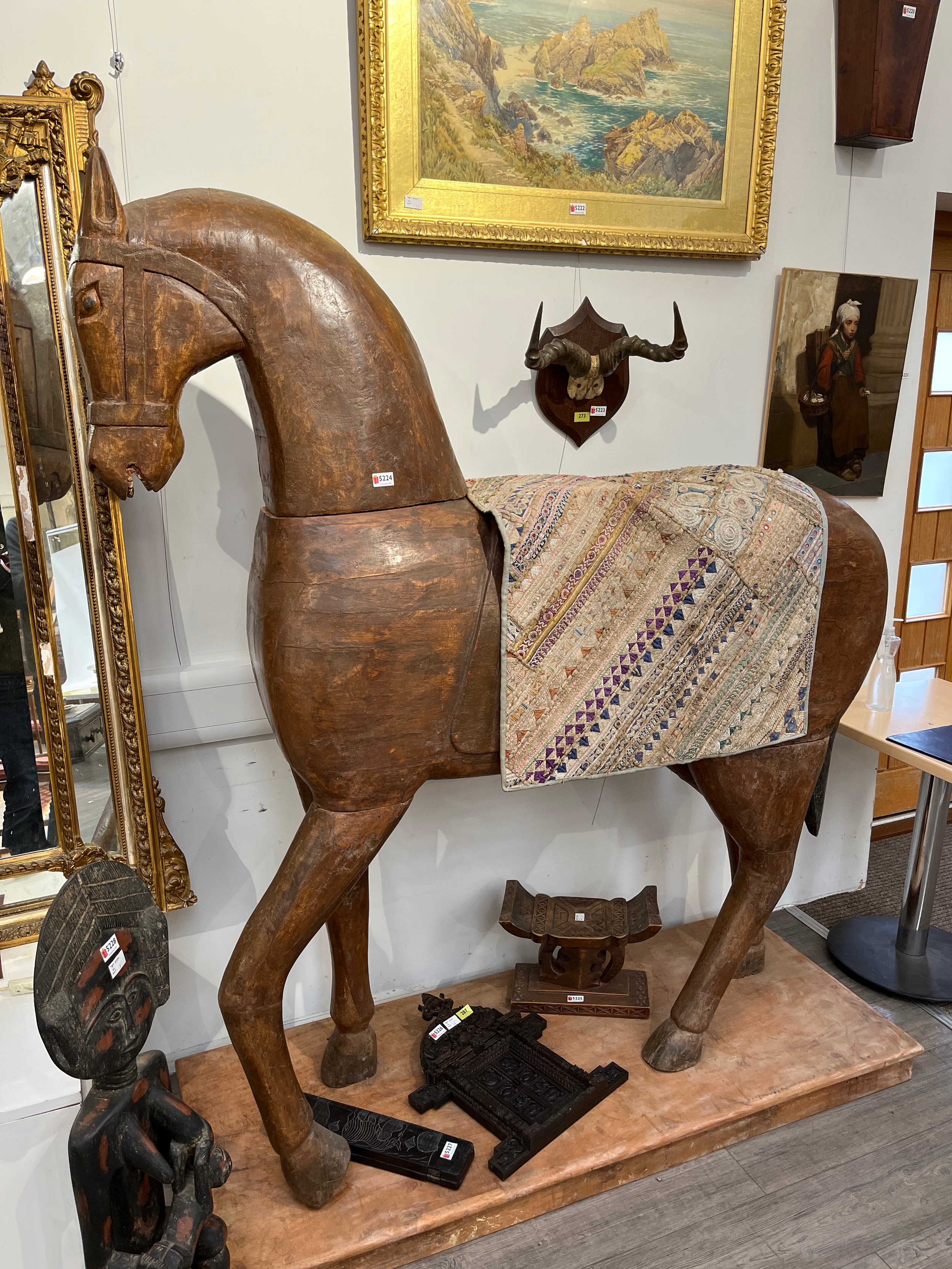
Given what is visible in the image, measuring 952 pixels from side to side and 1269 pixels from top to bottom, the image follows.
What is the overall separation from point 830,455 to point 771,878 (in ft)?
4.32

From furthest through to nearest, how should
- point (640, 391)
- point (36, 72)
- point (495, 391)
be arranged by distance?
point (640, 391), point (495, 391), point (36, 72)

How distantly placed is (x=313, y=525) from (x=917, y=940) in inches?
88.4

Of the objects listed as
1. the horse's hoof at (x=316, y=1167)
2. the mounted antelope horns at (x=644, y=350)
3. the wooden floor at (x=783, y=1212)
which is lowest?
the wooden floor at (x=783, y=1212)

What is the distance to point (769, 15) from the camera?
2.22m

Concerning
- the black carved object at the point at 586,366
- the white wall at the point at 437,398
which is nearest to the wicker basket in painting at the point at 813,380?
the white wall at the point at 437,398

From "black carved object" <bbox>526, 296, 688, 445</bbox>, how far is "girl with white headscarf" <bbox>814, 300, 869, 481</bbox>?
1.82 feet

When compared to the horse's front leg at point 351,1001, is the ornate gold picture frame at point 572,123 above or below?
above

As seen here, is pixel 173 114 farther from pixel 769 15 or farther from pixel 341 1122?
pixel 341 1122

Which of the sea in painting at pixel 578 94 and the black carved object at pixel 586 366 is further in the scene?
the black carved object at pixel 586 366

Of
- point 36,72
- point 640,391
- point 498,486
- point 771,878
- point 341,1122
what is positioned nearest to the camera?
point 36,72

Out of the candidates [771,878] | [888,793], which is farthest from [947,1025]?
[888,793]

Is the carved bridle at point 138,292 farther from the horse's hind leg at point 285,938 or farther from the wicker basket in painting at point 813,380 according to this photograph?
the wicker basket in painting at point 813,380

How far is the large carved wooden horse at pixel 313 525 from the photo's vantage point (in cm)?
136

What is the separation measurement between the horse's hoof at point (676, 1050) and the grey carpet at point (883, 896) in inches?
39.0
